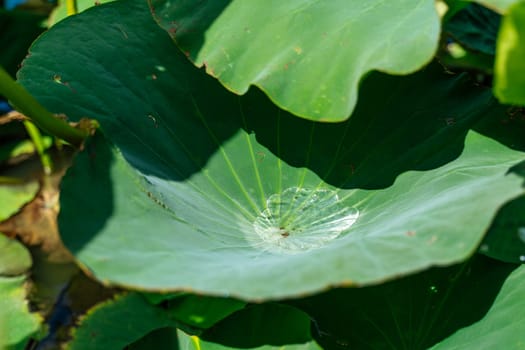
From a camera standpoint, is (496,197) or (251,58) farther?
(251,58)

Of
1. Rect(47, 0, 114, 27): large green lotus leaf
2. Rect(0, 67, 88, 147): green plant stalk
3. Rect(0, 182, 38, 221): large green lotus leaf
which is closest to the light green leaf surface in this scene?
Rect(0, 182, 38, 221): large green lotus leaf

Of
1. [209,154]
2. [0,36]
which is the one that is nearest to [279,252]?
[209,154]

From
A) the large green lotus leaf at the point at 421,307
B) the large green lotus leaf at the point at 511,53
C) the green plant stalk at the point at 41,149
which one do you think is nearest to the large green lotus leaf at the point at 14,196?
the green plant stalk at the point at 41,149

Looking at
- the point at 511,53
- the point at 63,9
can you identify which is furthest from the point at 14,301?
the point at 511,53

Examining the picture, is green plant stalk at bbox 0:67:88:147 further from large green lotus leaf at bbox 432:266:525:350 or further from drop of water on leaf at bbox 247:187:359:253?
large green lotus leaf at bbox 432:266:525:350

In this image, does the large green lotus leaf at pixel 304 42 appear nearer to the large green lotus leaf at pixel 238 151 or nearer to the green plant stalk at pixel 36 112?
the large green lotus leaf at pixel 238 151

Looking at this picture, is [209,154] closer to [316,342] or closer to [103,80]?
[103,80]

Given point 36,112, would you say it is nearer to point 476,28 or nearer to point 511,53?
point 511,53
